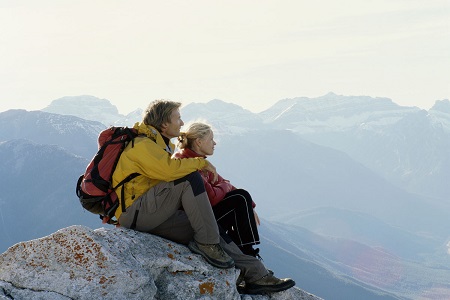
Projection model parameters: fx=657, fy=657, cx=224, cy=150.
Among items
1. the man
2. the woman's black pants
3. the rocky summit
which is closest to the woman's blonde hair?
the man

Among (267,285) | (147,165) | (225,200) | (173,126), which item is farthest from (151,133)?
(267,285)

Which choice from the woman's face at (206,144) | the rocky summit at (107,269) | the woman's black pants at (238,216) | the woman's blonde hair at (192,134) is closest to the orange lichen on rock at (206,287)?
the rocky summit at (107,269)

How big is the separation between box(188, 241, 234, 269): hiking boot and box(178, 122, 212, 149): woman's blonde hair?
5.87 feet

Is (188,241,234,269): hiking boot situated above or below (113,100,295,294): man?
below

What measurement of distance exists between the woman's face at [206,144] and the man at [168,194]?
20.8 inches

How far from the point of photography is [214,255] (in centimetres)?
1094

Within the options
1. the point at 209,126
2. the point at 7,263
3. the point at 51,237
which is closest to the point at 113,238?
the point at 51,237

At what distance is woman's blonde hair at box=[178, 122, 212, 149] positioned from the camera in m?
11.5

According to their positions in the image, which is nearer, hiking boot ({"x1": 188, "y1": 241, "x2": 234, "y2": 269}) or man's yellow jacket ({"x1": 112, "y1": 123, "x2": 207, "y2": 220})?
man's yellow jacket ({"x1": 112, "y1": 123, "x2": 207, "y2": 220})

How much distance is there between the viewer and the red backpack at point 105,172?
1039 cm

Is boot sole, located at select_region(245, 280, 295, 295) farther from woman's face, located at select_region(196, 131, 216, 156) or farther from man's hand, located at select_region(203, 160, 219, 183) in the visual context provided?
woman's face, located at select_region(196, 131, 216, 156)

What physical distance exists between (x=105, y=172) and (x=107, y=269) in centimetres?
Result: 160

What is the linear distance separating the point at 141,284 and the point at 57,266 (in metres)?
1.25

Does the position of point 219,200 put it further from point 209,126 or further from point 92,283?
point 92,283
